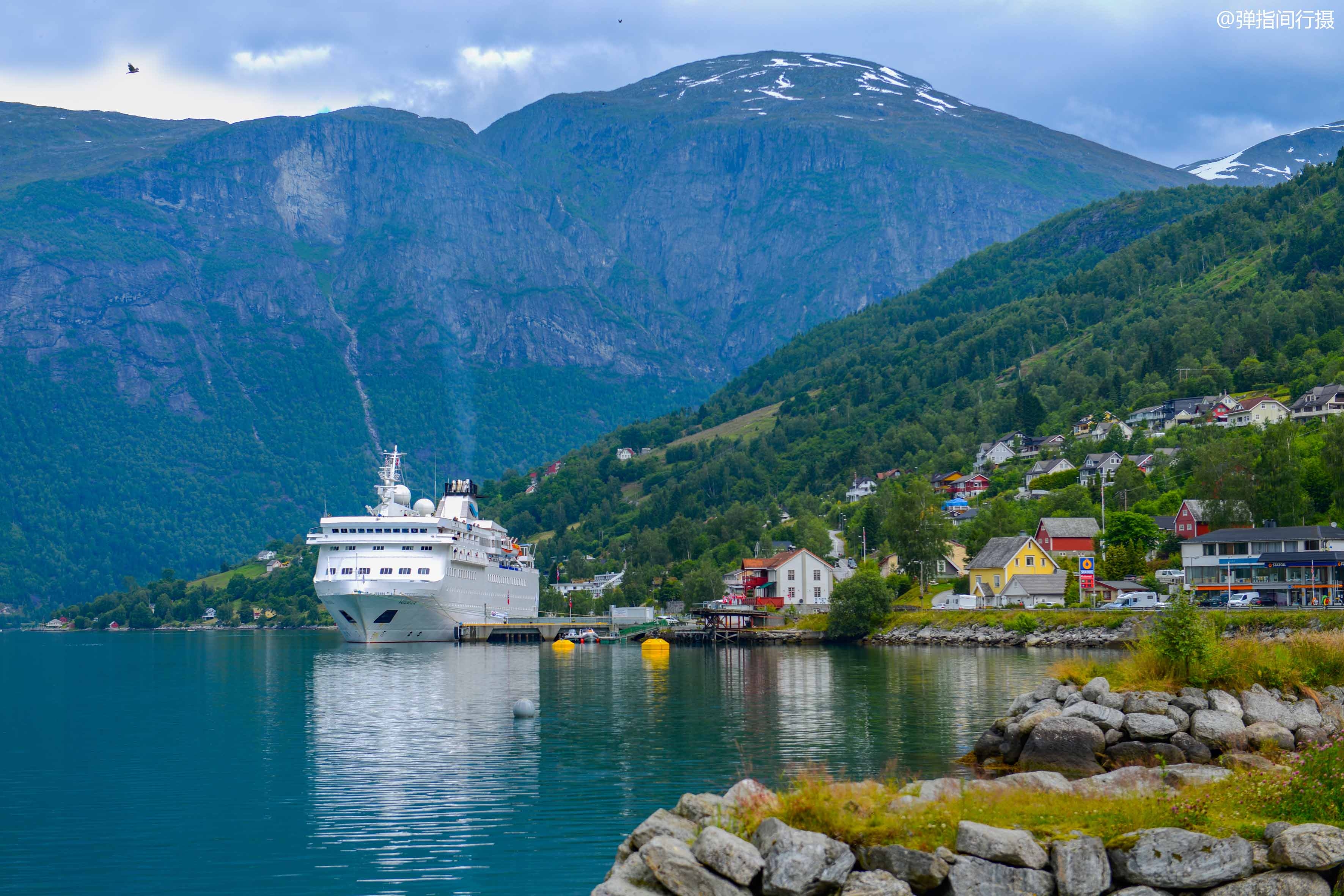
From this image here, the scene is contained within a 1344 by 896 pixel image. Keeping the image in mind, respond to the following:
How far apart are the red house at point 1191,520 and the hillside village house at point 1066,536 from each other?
851 centimetres

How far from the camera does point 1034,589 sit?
95.4 meters

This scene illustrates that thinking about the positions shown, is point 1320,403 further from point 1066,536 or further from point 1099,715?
point 1099,715

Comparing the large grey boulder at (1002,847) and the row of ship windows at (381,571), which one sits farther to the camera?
the row of ship windows at (381,571)

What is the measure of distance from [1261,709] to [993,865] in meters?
15.8

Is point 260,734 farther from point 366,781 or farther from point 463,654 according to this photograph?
point 463,654

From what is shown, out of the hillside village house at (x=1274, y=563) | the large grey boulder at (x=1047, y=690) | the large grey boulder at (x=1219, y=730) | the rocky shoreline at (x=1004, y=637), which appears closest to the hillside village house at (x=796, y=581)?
the rocky shoreline at (x=1004, y=637)

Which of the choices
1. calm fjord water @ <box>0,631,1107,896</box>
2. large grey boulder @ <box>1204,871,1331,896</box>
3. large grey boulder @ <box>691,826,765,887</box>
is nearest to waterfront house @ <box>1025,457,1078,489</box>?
calm fjord water @ <box>0,631,1107,896</box>

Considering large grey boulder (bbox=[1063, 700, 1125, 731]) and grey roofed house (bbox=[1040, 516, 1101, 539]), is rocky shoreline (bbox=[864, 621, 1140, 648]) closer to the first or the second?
grey roofed house (bbox=[1040, 516, 1101, 539])

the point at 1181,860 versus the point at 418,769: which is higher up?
the point at 1181,860

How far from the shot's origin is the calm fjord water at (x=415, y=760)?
23.5m

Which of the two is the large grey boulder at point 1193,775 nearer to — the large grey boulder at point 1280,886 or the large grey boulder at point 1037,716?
the large grey boulder at point 1280,886

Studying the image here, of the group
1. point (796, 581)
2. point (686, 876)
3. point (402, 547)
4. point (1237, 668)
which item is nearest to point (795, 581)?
point (796, 581)

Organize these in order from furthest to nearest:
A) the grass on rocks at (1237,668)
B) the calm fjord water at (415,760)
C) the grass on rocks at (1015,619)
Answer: the grass on rocks at (1015,619) → the grass on rocks at (1237,668) → the calm fjord water at (415,760)

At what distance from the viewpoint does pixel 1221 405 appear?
472 ft
